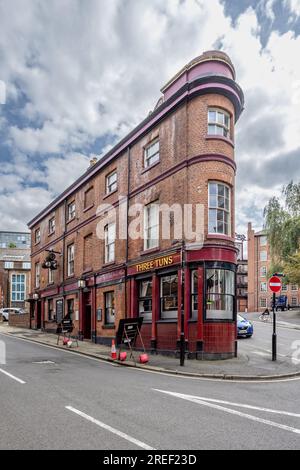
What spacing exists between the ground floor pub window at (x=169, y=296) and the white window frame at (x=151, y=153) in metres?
5.40

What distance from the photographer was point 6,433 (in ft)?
19.9

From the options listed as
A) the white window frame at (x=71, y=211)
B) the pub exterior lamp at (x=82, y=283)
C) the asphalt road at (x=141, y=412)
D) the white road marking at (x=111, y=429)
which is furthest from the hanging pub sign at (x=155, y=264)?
the white window frame at (x=71, y=211)

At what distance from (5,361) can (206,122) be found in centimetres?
1171

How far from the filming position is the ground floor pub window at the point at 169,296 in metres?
16.9

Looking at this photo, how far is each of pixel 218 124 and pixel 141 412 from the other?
12.7 meters

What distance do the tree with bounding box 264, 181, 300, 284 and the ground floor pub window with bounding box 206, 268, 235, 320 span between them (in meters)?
25.3

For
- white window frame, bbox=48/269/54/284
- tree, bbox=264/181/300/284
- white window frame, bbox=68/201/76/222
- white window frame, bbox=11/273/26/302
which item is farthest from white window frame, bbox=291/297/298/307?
white window frame, bbox=68/201/76/222

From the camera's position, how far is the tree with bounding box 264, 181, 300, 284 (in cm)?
4228

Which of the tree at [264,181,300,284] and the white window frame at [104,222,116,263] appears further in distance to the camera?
the tree at [264,181,300,284]

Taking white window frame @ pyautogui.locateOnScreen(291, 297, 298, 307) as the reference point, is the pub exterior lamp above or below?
above

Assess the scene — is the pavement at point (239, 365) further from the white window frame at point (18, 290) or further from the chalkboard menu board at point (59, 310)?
the white window frame at point (18, 290)

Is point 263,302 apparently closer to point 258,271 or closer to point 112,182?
point 258,271

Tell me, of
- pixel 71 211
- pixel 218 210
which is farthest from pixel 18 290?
pixel 218 210

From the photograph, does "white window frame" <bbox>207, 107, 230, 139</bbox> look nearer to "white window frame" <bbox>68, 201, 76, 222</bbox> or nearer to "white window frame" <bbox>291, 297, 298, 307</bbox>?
"white window frame" <bbox>68, 201, 76, 222</bbox>
